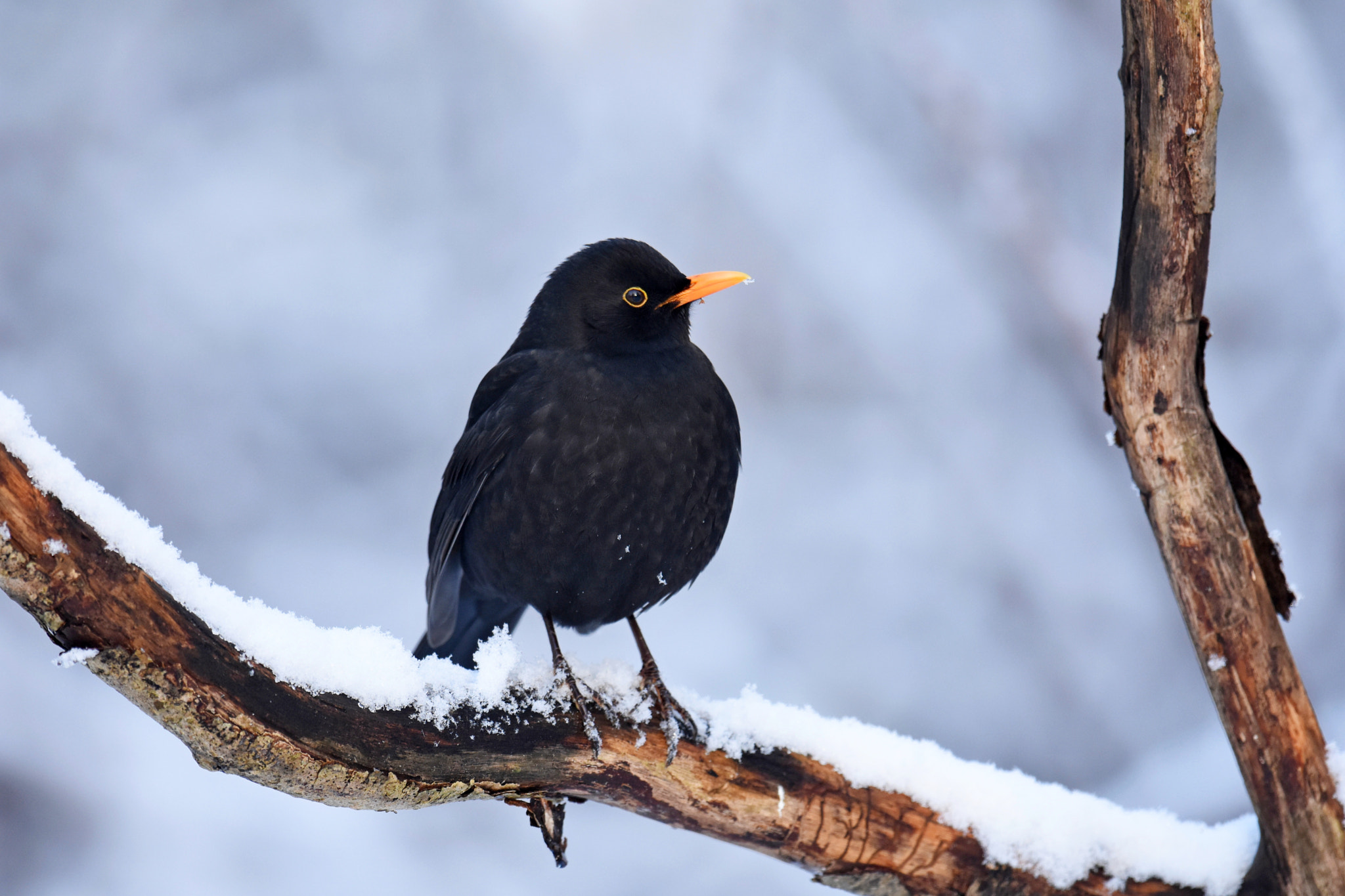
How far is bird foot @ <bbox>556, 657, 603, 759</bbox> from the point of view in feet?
7.86

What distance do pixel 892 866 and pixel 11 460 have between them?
7.05 ft

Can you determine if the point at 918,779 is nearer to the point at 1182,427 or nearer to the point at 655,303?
the point at 1182,427

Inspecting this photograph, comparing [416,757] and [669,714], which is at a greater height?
[669,714]

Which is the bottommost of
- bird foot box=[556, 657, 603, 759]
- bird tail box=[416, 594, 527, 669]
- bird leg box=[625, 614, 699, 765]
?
bird foot box=[556, 657, 603, 759]

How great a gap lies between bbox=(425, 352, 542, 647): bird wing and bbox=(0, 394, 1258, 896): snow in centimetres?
61

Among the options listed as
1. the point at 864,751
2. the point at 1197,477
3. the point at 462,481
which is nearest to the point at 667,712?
the point at 864,751

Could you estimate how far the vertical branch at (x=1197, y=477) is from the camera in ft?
7.63

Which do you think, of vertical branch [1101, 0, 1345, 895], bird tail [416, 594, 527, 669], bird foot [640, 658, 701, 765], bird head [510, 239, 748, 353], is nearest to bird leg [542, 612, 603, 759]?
bird foot [640, 658, 701, 765]

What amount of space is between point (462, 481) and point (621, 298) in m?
0.74

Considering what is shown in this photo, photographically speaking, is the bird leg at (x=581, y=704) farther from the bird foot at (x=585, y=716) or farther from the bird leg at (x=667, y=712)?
the bird leg at (x=667, y=712)

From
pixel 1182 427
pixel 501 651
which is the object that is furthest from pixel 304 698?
pixel 1182 427

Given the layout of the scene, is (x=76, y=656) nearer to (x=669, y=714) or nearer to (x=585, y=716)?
(x=585, y=716)

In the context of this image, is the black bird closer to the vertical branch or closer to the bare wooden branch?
the bare wooden branch

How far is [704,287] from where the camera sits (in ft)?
10.1
